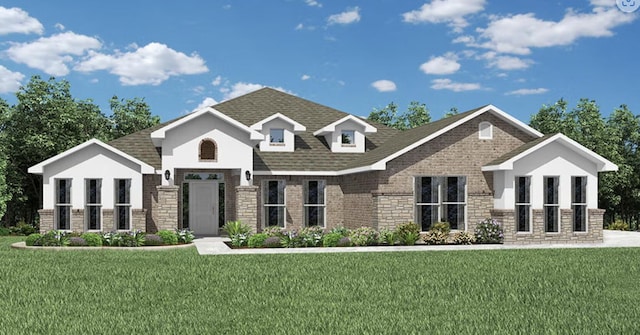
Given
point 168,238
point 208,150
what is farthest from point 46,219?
point 208,150

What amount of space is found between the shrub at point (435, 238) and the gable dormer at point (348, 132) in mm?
7140

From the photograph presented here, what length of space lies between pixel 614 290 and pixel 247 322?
7553 millimetres

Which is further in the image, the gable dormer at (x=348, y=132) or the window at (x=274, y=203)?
the gable dormer at (x=348, y=132)

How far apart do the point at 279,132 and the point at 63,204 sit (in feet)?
31.8

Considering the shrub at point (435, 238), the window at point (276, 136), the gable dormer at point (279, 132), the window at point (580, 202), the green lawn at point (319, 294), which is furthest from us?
the window at point (276, 136)

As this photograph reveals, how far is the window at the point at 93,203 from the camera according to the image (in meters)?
26.8

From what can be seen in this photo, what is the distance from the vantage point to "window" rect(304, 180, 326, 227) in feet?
96.5

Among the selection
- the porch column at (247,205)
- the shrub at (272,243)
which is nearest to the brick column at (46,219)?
the porch column at (247,205)

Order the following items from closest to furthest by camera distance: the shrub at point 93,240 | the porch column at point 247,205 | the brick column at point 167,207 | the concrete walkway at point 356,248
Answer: the concrete walkway at point 356,248
the shrub at point 93,240
the brick column at point 167,207
the porch column at point 247,205

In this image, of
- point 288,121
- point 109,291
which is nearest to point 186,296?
point 109,291

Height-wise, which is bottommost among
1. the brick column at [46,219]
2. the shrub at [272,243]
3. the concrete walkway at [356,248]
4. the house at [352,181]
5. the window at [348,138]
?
the concrete walkway at [356,248]

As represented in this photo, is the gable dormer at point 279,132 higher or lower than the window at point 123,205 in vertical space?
higher

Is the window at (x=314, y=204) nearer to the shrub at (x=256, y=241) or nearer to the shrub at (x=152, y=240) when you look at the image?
the shrub at (x=256, y=241)

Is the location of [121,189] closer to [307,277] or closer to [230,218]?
[230,218]
